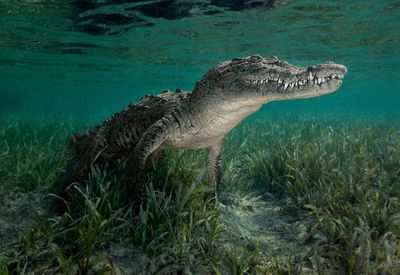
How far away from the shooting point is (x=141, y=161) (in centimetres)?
420

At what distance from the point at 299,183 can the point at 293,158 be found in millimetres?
1095

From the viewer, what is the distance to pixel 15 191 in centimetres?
533

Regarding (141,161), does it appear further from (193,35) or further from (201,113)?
(193,35)

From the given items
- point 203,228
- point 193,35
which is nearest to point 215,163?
→ point 203,228

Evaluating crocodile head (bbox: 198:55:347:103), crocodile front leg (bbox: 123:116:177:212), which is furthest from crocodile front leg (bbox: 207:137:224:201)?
crocodile head (bbox: 198:55:347:103)

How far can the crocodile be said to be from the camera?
3244 millimetres

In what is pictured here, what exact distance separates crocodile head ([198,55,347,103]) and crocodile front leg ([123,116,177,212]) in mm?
891

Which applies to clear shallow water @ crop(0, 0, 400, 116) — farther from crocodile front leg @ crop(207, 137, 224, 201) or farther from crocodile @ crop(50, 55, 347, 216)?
crocodile front leg @ crop(207, 137, 224, 201)

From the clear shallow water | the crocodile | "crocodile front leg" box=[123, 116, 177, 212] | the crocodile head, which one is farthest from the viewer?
the clear shallow water

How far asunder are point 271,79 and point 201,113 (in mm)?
1180

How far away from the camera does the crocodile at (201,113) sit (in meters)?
3.24

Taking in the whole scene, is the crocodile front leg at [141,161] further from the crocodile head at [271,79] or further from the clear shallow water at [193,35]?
the clear shallow water at [193,35]

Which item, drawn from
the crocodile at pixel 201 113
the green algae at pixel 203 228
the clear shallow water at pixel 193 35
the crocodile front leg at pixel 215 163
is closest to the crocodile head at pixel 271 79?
the crocodile at pixel 201 113

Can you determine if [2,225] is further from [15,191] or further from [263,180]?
[263,180]
